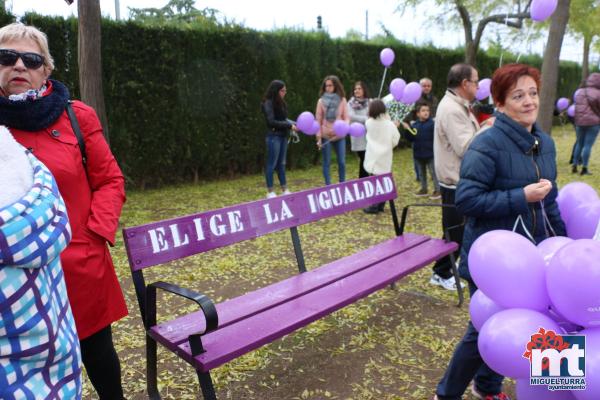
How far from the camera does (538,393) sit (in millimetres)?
1793

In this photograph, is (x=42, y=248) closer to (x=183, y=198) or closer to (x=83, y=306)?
(x=83, y=306)

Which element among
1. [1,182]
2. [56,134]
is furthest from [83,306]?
[1,182]

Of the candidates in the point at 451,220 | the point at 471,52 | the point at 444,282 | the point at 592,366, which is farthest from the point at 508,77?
the point at 471,52

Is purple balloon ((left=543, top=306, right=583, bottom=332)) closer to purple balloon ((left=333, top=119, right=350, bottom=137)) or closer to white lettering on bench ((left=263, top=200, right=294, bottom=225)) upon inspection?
white lettering on bench ((left=263, top=200, right=294, bottom=225))

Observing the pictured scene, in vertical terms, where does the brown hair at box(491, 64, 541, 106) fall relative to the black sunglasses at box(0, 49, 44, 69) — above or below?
below

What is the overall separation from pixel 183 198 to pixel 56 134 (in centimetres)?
648

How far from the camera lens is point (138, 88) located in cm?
845

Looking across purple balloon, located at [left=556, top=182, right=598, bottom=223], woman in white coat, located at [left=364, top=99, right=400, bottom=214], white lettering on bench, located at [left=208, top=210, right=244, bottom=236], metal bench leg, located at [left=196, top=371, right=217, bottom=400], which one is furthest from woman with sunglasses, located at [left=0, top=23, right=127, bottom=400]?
woman in white coat, located at [left=364, top=99, right=400, bottom=214]

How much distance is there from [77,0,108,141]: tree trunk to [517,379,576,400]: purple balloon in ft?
18.3

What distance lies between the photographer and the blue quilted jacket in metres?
2.12

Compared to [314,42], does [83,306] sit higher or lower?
lower

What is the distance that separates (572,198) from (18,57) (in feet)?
8.21

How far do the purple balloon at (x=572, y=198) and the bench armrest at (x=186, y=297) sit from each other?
5.79ft

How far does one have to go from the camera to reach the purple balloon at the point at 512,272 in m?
1.69
